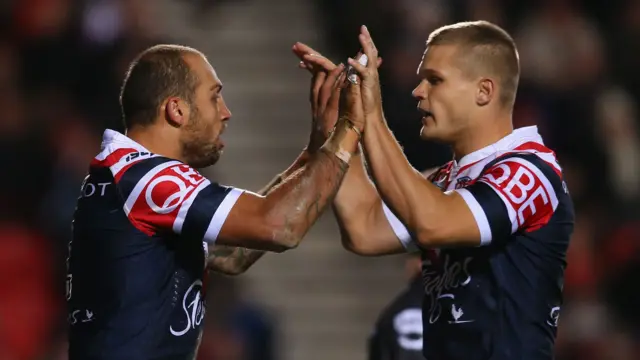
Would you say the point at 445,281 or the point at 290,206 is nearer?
the point at 290,206

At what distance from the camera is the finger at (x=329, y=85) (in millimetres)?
5266

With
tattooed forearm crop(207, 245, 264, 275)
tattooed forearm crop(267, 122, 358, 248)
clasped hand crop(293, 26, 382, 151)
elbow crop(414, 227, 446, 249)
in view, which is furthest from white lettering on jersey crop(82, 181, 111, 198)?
elbow crop(414, 227, 446, 249)

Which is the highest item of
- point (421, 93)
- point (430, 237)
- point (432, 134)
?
point (421, 93)

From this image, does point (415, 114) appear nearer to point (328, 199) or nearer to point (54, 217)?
point (54, 217)

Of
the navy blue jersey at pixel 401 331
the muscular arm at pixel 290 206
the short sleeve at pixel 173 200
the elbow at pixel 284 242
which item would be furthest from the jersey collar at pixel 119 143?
the navy blue jersey at pixel 401 331

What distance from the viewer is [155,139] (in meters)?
5.04

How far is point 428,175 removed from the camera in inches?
214

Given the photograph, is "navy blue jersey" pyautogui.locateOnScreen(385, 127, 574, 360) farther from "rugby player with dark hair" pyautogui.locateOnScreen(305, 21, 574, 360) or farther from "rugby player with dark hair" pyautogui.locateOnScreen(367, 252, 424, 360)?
"rugby player with dark hair" pyautogui.locateOnScreen(367, 252, 424, 360)

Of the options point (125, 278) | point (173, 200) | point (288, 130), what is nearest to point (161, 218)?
point (173, 200)

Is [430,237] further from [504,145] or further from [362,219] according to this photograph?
[362,219]

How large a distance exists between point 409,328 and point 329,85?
1.16 meters

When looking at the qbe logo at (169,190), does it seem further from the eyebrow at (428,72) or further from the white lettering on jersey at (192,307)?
the eyebrow at (428,72)

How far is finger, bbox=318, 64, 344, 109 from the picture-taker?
527 centimetres

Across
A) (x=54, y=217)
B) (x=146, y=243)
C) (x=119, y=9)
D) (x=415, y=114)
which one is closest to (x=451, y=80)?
(x=146, y=243)
